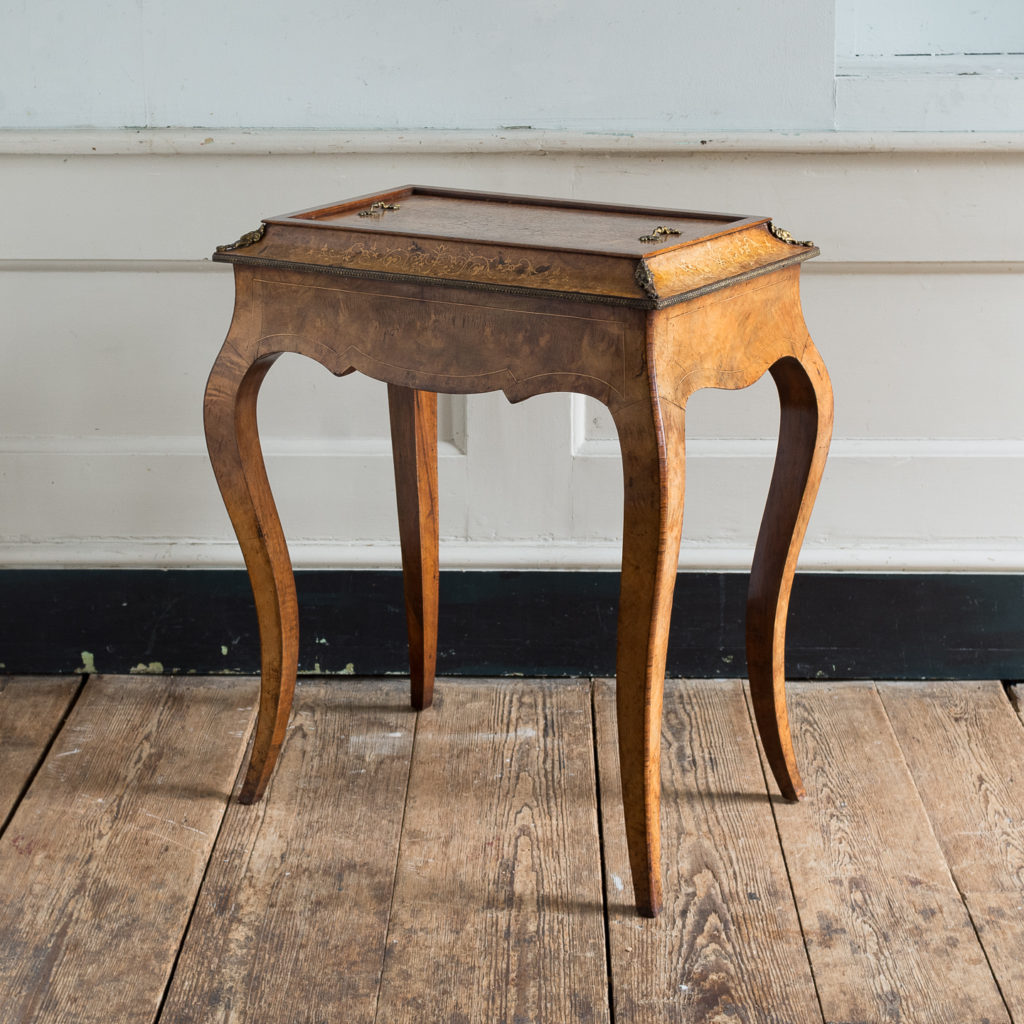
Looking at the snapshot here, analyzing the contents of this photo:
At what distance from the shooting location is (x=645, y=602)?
1265mm

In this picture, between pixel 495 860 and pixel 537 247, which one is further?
pixel 495 860

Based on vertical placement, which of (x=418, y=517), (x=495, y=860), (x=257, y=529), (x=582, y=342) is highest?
(x=582, y=342)

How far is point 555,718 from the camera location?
1.87 meters

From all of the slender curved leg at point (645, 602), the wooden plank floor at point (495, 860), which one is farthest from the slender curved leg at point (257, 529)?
the slender curved leg at point (645, 602)

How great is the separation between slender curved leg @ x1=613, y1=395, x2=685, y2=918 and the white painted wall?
639 mm

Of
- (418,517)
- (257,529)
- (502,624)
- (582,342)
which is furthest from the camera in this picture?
(502,624)

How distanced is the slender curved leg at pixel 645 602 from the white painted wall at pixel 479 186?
2.10ft

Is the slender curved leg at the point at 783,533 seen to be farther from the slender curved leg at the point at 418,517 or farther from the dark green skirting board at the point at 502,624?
the slender curved leg at the point at 418,517

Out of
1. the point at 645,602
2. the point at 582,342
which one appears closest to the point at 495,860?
the point at 645,602

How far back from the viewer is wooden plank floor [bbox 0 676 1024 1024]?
1.29m

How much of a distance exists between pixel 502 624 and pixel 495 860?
539 mm

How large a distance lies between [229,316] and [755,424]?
87 cm

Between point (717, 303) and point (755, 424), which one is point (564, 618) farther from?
point (717, 303)

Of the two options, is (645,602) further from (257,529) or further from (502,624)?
(502,624)
